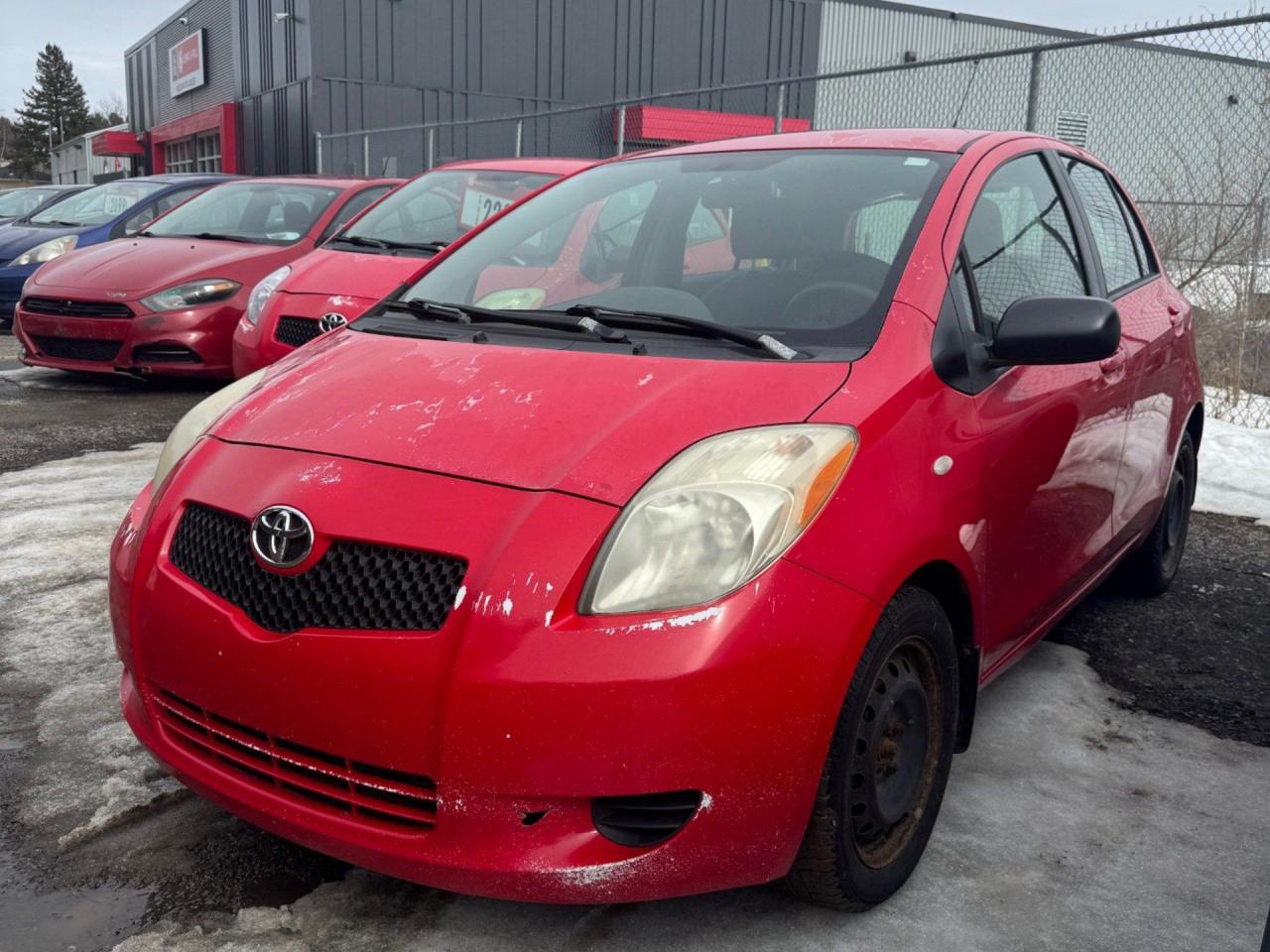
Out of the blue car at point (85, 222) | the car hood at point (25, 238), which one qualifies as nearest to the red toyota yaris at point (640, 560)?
the blue car at point (85, 222)

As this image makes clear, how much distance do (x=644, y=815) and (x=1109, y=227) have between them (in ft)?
8.81

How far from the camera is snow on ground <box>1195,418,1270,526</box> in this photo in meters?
5.75

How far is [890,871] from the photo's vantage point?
2281 mm

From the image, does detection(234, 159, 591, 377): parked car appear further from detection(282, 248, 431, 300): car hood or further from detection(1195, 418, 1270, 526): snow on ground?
detection(1195, 418, 1270, 526): snow on ground

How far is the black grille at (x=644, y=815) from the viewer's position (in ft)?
6.32

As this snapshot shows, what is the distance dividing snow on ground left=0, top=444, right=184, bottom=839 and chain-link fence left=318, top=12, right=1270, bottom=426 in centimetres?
517

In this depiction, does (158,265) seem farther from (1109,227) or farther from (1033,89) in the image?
(1109,227)

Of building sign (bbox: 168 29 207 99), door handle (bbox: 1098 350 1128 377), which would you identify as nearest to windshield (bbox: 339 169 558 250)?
door handle (bbox: 1098 350 1128 377)

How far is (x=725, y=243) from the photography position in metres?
2.94

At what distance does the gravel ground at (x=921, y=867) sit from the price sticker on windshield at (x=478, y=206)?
3825 millimetres

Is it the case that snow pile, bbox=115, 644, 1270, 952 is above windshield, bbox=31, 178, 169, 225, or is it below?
below

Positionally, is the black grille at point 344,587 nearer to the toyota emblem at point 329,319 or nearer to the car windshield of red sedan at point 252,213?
Answer: the toyota emblem at point 329,319

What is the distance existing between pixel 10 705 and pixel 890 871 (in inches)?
89.6

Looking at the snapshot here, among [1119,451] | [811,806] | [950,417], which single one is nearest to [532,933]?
[811,806]
